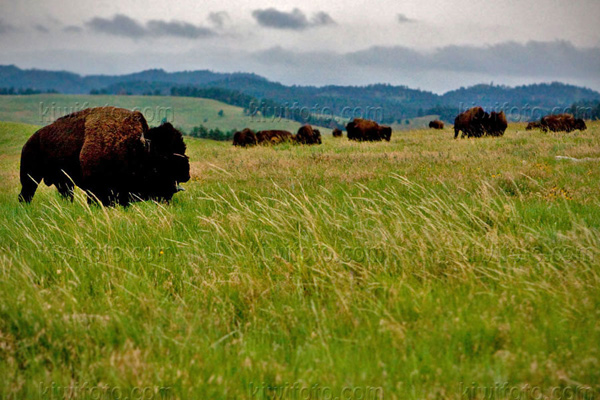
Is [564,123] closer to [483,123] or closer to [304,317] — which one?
[483,123]

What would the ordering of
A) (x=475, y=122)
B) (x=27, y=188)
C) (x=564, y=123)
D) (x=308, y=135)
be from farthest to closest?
1. (x=308, y=135)
2. (x=564, y=123)
3. (x=475, y=122)
4. (x=27, y=188)

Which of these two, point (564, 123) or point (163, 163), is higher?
point (564, 123)

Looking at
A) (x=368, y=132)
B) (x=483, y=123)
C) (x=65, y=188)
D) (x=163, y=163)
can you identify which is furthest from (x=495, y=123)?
(x=65, y=188)

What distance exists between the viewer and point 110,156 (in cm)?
682

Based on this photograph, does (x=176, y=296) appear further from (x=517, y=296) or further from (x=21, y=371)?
(x=517, y=296)

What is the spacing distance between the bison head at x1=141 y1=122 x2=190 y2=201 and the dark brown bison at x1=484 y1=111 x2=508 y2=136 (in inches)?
934

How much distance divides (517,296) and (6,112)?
19596 cm

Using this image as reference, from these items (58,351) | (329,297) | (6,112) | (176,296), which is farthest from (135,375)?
(6,112)

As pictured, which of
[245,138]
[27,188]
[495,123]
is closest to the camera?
[27,188]

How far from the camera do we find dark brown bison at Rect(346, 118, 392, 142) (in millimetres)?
29750

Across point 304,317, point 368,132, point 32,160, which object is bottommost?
point 304,317

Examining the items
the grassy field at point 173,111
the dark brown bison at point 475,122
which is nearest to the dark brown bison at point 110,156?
the dark brown bison at point 475,122

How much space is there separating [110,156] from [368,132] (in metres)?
25.4

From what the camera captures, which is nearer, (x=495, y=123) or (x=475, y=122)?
(x=495, y=123)
